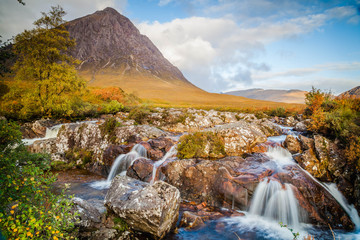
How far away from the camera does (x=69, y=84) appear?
2244 centimetres

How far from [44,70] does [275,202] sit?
2793 centimetres

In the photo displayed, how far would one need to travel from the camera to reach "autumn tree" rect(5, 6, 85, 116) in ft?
67.6

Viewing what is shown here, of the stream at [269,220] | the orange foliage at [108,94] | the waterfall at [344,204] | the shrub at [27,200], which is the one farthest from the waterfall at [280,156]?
the orange foliage at [108,94]

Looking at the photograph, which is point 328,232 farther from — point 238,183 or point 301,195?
point 238,183

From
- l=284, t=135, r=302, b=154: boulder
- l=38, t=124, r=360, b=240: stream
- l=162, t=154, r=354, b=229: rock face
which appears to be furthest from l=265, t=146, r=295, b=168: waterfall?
l=162, t=154, r=354, b=229: rock face

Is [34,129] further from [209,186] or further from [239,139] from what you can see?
[239,139]

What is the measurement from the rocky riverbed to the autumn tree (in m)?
7.97

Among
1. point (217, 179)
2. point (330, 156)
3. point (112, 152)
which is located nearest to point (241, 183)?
point (217, 179)

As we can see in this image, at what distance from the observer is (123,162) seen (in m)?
13.8

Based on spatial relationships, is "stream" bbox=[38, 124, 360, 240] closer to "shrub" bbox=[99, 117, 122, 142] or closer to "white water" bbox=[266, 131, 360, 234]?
"white water" bbox=[266, 131, 360, 234]

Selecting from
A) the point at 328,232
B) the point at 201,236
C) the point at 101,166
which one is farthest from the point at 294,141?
the point at 101,166

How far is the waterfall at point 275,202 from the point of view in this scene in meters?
8.55

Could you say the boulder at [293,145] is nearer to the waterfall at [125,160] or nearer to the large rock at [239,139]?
the large rock at [239,139]

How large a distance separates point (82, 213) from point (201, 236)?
5.10 meters
